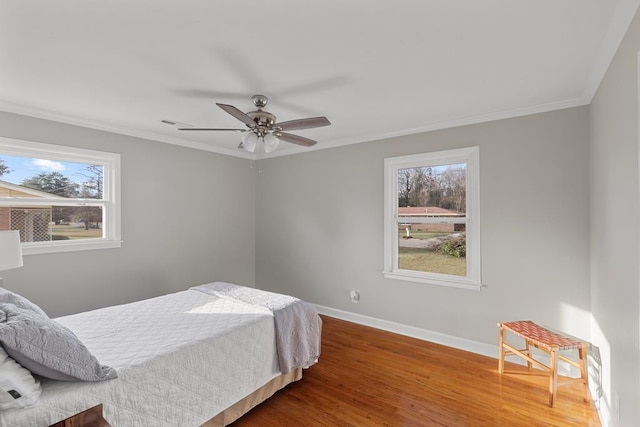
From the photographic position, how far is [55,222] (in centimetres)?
319

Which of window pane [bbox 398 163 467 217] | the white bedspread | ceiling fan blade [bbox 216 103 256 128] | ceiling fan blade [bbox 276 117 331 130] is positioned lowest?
the white bedspread

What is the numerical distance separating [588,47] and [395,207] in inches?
88.6

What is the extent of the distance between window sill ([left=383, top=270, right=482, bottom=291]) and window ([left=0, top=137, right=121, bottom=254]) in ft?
10.8

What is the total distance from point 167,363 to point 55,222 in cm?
247

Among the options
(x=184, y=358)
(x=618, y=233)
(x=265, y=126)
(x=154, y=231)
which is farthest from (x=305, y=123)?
(x=154, y=231)

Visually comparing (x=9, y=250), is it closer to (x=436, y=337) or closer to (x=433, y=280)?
(x=433, y=280)

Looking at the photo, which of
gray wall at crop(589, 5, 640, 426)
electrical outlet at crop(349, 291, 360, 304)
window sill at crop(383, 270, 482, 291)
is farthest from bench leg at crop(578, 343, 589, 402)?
electrical outlet at crop(349, 291, 360, 304)

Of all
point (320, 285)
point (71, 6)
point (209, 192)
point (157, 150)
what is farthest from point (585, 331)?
point (157, 150)

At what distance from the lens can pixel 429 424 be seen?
2102 millimetres

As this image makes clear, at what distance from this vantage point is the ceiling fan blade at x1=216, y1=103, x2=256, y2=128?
2072mm

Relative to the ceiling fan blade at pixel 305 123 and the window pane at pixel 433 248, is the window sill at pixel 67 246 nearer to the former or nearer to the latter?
the ceiling fan blade at pixel 305 123

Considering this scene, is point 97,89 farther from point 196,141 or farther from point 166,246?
point 166,246

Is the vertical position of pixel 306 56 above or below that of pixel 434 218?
above

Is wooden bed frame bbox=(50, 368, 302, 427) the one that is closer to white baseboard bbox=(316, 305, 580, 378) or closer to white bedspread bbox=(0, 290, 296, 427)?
white bedspread bbox=(0, 290, 296, 427)
